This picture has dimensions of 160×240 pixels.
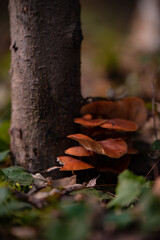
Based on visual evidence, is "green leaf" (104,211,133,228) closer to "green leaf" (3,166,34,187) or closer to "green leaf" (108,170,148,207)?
"green leaf" (108,170,148,207)

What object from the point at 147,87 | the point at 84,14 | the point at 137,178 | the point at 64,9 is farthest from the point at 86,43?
the point at 137,178

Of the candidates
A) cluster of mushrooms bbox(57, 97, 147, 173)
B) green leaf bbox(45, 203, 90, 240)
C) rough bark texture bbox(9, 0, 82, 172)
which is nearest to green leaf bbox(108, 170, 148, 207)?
green leaf bbox(45, 203, 90, 240)

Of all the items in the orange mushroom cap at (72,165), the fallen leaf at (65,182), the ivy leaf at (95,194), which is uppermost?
the orange mushroom cap at (72,165)

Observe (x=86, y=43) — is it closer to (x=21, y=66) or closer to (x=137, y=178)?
(x=21, y=66)

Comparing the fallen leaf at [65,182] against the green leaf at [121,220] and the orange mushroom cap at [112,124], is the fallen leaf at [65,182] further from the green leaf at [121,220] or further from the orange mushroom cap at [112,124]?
the green leaf at [121,220]

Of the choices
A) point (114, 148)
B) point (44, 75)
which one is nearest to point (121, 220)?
point (114, 148)

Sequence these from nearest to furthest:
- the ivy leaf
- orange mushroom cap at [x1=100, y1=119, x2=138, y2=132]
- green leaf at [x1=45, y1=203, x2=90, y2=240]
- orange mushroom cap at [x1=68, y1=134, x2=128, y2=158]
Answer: green leaf at [x1=45, y1=203, x2=90, y2=240] < the ivy leaf < orange mushroom cap at [x1=68, y1=134, x2=128, y2=158] < orange mushroom cap at [x1=100, y1=119, x2=138, y2=132]

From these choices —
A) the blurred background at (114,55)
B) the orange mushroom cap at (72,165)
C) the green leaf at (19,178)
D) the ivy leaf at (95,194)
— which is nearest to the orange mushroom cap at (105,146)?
the orange mushroom cap at (72,165)
